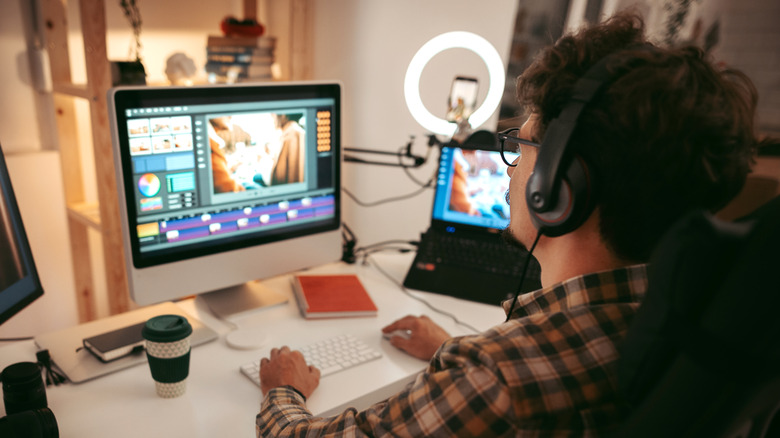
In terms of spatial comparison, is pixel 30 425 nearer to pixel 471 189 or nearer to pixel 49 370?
pixel 49 370

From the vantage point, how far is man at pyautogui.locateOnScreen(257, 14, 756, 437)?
628 mm

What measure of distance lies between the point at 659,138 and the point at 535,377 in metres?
0.30

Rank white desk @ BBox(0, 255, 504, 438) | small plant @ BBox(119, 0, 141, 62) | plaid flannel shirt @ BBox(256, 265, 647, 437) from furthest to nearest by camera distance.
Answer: small plant @ BBox(119, 0, 141, 62), white desk @ BBox(0, 255, 504, 438), plaid flannel shirt @ BBox(256, 265, 647, 437)

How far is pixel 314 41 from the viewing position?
2.69m

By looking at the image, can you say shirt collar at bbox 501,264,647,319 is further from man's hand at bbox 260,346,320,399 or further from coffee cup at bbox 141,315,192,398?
coffee cup at bbox 141,315,192,398

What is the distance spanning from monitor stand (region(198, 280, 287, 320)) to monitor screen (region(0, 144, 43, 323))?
1.32 ft

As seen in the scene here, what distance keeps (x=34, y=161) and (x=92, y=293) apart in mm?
568

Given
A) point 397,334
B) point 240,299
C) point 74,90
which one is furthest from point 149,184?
point 74,90

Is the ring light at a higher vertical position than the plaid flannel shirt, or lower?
higher

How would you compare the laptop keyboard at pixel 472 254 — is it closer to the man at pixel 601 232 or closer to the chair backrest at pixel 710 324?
the man at pixel 601 232

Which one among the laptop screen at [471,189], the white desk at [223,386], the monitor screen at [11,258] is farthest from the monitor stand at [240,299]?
the laptop screen at [471,189]

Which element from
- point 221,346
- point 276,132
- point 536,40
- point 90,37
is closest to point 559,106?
point 276,132

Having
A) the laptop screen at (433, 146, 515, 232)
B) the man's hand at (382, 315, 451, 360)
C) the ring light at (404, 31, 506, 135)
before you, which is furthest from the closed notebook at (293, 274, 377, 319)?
the ring light at (404, 31, 506, 135)

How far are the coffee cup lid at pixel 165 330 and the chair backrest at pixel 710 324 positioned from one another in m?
0.74
